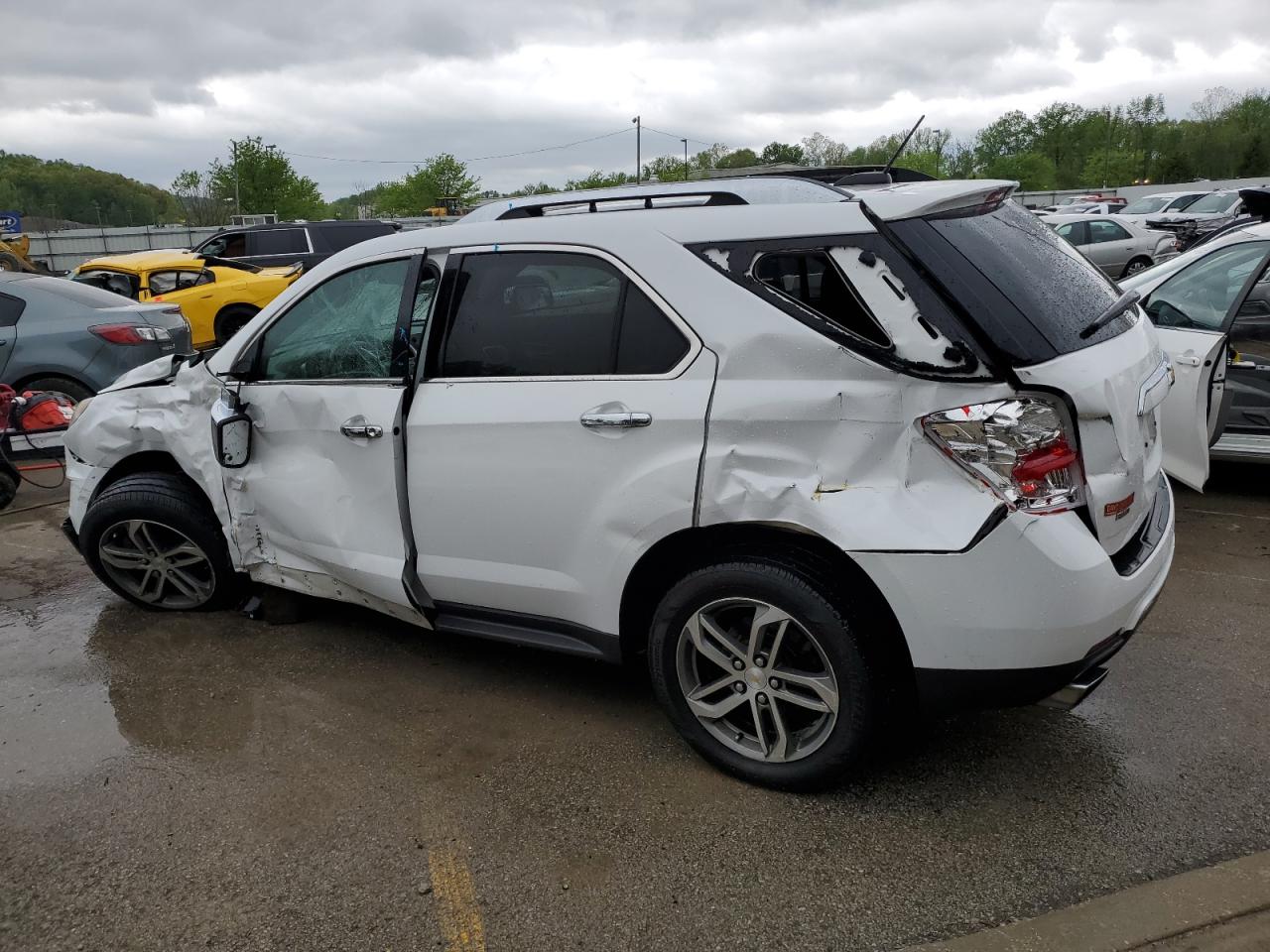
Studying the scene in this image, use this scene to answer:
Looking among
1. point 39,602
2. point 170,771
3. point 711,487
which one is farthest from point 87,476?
point 711,487

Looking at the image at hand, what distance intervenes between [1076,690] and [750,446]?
1108mm

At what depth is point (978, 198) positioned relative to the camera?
3004 mm

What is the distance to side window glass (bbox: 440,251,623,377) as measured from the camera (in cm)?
306

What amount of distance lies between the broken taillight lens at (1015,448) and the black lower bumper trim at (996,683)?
422 mm

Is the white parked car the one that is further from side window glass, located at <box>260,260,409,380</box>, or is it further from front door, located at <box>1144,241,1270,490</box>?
side window glass, located at <box>260,260,409,380</box>

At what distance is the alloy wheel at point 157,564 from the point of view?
14.1 feet

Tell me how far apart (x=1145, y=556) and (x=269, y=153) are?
7587 centimetres

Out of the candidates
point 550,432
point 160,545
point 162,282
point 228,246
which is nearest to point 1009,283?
point 550,432

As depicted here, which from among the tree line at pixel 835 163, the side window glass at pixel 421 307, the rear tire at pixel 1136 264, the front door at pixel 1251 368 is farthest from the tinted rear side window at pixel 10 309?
the tree line at pixel 835 163

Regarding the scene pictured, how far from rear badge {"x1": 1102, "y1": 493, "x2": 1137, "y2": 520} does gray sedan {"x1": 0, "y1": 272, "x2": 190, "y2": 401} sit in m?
7.80

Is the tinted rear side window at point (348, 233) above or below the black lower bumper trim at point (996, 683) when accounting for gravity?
A: above

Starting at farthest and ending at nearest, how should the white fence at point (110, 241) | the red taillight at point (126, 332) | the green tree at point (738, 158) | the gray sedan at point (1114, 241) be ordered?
the green tree at point (738, 158)
the white fence at point (110, 241)
the gray sedan at point (1114, 241)
the red taillight at point (126, 332)

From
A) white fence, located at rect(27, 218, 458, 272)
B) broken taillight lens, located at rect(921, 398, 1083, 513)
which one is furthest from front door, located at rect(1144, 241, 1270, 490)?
white fence, located at rect(27, 218, 458, 272)

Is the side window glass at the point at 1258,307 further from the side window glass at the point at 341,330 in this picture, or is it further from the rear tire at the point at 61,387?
the rear tire at the point at 61,387
